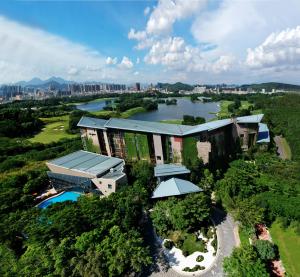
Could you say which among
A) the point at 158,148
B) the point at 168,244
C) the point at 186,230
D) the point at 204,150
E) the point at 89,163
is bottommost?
the point at 168,244

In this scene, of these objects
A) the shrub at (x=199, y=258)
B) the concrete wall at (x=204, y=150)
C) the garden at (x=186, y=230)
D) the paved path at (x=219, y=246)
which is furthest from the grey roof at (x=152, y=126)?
the shrub at (x=199, y=258)

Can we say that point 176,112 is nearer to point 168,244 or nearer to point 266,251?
point 168,244

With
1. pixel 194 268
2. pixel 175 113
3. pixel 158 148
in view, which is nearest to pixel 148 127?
pixel 158 148

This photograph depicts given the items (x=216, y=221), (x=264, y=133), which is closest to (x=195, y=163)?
(x=216, y=221)

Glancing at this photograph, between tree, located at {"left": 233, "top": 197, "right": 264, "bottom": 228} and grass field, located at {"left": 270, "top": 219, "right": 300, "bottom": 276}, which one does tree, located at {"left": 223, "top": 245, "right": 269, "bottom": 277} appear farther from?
tree, located at {"left": 233, "top": 197, "right": 264, "bottom": 228}

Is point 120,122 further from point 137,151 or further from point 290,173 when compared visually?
point 290,173

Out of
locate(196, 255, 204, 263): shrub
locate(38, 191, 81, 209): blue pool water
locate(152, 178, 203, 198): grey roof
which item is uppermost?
locate(152, 178, 203, 198): grey roof

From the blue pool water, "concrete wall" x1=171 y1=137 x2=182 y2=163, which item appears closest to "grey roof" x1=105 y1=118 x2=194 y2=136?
"concrete wall" x1=171 y1=137 x2=182 y2=163
